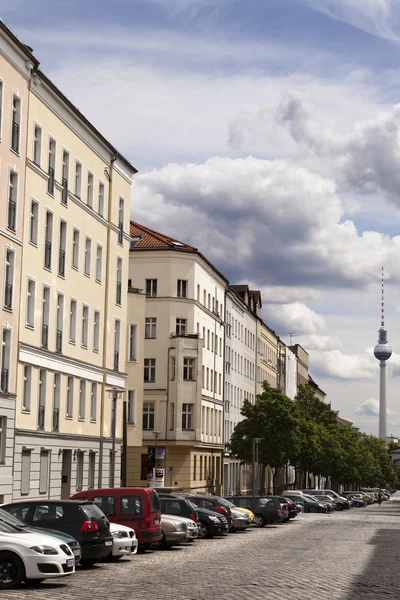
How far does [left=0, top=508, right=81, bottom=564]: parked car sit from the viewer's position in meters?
21.9

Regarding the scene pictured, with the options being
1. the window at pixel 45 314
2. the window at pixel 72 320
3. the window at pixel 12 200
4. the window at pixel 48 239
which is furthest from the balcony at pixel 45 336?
the window at pixel 12 200

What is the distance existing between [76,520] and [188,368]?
56.9 meters

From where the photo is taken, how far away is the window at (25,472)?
4516cm

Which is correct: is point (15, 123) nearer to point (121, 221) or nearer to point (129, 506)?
point (121, 221)

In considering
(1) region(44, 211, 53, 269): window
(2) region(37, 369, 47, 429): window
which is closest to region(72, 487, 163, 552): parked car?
(2) region(37, 369, 47, 429): window

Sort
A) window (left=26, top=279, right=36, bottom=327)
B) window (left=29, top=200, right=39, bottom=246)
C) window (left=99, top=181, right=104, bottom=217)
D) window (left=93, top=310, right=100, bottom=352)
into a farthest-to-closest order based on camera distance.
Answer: window (left=99, top=181, right=104, bottom=217)
window (left=93, top=310, right=100, bottom=352)
window (left=29, top=200, right=39, bottom=246)
window (left=26, top=279, right=36, bottom=327)

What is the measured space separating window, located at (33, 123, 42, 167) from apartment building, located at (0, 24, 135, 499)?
5 cm

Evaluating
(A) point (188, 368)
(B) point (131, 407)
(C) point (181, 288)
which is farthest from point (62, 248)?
(C) point (181, 288)

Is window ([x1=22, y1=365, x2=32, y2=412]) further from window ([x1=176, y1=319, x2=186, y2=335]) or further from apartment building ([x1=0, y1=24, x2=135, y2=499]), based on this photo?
window ([x1=176, y1=319, x2=186, y2=335])

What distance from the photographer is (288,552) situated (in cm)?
3303

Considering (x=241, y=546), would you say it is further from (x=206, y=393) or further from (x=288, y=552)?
(x=206, y=393)

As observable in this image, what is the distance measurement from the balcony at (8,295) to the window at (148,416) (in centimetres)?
3881

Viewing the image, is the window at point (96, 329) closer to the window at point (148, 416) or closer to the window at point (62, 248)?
the window at point (62, 248)

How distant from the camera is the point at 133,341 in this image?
215ft
